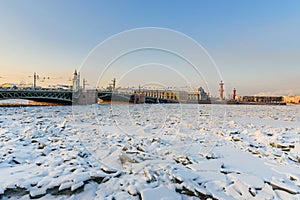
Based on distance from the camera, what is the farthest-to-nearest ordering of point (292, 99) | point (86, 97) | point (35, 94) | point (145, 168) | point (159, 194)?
point (292, 99)
point (35, 94)
point (86, 97)
point (145, 168)
point (159, 194)

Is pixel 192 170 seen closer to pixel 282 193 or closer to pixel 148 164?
pixel 148 164

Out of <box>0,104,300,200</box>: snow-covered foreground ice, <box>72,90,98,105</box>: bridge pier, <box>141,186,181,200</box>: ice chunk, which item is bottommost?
<box>141,186,181,200</box>: ice chunk

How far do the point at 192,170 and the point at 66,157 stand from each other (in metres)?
2.35

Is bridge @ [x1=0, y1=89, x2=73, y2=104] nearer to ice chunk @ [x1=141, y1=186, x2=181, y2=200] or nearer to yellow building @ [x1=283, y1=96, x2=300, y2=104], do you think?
ice chunk @ [x1=141, y1=186, x2=181, y2=200]

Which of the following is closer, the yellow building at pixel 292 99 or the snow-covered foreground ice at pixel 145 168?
the snow-covered foreground ice at pixel 145 168

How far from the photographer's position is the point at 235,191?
257cm

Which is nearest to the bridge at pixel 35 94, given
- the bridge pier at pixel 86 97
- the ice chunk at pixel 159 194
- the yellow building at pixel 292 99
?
the bridge pier at pixel 86 97

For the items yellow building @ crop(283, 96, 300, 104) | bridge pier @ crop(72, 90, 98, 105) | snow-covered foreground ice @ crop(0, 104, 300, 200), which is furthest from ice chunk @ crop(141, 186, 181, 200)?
yellow building @ crop(283, 96, 300, 104)

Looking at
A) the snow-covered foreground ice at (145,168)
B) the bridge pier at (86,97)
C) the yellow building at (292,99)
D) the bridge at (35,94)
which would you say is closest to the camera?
the snow-covered foreground ice at (145,168)

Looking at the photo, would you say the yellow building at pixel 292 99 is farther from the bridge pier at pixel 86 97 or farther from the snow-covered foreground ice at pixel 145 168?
the snow-covered foreground ice at pixel 145 168

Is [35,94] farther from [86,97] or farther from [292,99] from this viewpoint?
[292,99]

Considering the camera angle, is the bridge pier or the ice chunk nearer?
the ice chunk

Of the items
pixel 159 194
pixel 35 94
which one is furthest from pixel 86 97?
pixel 159 194

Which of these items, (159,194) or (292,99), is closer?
(159,194)
